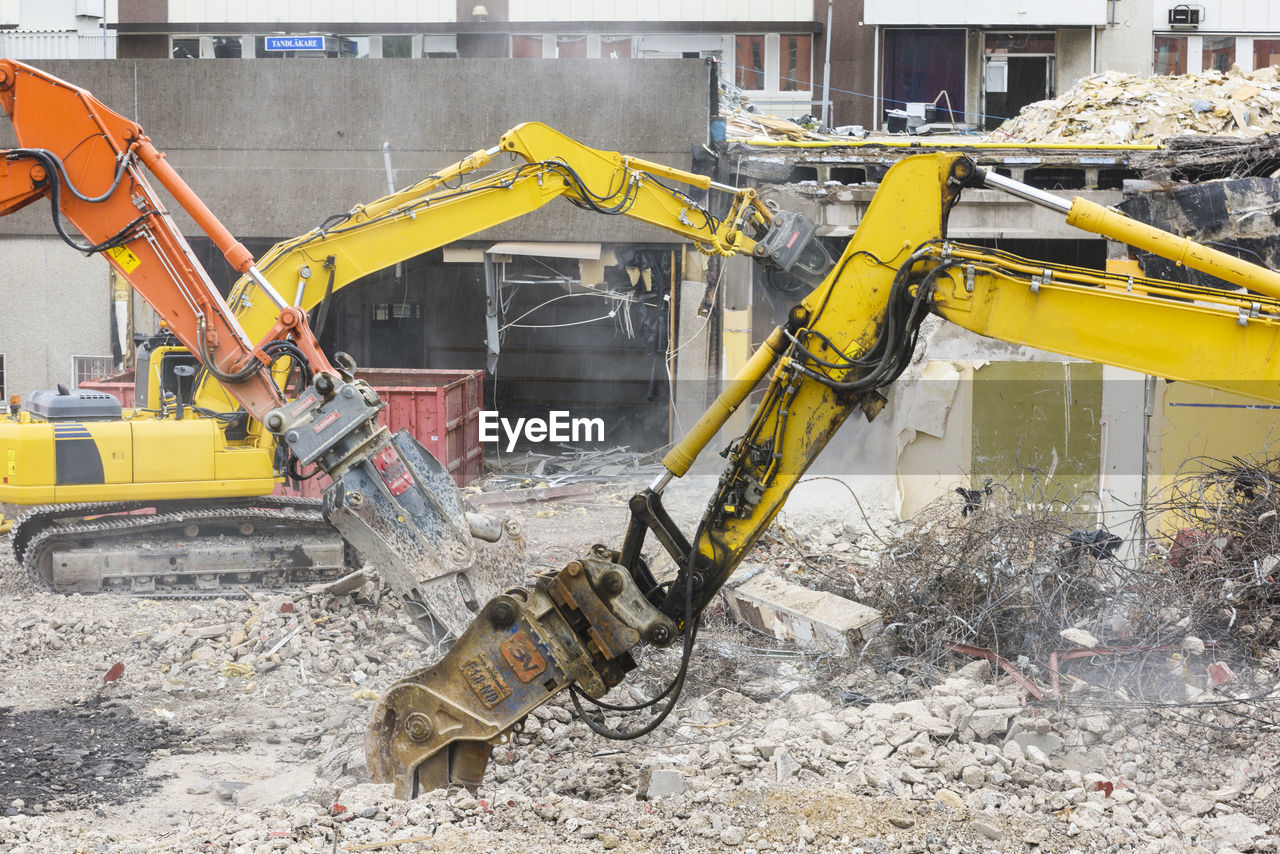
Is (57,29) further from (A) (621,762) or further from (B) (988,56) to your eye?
(A) (621,762)

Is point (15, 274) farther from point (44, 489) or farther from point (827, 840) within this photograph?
point (827, 840)

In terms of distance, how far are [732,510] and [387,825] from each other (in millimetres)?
2067

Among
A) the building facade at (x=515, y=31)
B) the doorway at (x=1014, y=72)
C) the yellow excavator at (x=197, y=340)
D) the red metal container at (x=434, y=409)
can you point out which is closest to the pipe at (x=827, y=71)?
the building facade at (x=515, y=31)

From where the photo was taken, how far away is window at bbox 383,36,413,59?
2238 centimetres

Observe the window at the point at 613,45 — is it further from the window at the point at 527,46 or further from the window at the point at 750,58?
the window at the point at 750,58

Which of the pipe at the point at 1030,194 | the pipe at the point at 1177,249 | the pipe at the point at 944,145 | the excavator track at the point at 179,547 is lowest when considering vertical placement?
the excavator track at the point at 179,547

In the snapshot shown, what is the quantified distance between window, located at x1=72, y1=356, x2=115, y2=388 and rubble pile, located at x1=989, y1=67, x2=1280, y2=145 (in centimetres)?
1201

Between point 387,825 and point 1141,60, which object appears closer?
point 387,825

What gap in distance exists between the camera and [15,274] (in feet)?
53.5

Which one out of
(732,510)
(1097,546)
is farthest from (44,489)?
(1097,546)

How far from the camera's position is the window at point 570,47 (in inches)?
864

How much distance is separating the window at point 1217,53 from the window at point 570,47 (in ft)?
37.7

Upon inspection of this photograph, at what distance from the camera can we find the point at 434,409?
13508mm

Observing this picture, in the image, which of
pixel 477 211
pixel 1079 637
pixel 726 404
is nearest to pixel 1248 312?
pixel 726 404
